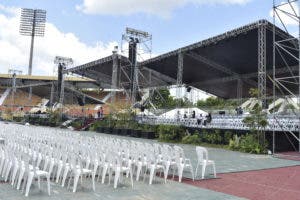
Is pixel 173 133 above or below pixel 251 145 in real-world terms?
above

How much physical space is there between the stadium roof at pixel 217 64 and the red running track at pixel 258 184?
11.8 m

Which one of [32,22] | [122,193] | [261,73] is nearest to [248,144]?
[261,73]

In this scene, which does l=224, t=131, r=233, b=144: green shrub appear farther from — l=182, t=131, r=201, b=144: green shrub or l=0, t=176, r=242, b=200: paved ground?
l=0, t=176, r=242, b=200: paved ground

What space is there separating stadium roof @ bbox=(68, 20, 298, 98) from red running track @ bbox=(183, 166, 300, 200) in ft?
38.6

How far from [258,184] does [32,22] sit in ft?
257

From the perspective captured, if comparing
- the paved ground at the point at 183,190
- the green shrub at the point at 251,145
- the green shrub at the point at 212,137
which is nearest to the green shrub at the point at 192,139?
the green shrub at the point at 212,137

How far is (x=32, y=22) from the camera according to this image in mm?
78688

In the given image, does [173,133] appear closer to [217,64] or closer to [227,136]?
[227,136]

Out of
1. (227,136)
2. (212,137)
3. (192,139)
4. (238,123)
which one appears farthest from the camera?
(192,139)

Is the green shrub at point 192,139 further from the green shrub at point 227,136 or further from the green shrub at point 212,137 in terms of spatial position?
the green shrub at point 227,136

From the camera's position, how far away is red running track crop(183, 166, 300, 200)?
24.1 feet

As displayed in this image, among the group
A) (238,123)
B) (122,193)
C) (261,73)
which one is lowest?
(122,193)

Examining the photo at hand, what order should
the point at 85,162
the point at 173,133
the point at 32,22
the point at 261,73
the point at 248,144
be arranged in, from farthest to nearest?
the point at 32,22 < the point at 173,133 < the point at 261,73 < the point at 248,144 < the point at 85,162

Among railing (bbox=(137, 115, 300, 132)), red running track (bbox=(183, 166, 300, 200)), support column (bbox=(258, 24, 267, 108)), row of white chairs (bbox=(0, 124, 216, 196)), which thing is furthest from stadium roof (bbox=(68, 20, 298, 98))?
row of white chairs (bbox=(0, 124, 216, 196))
